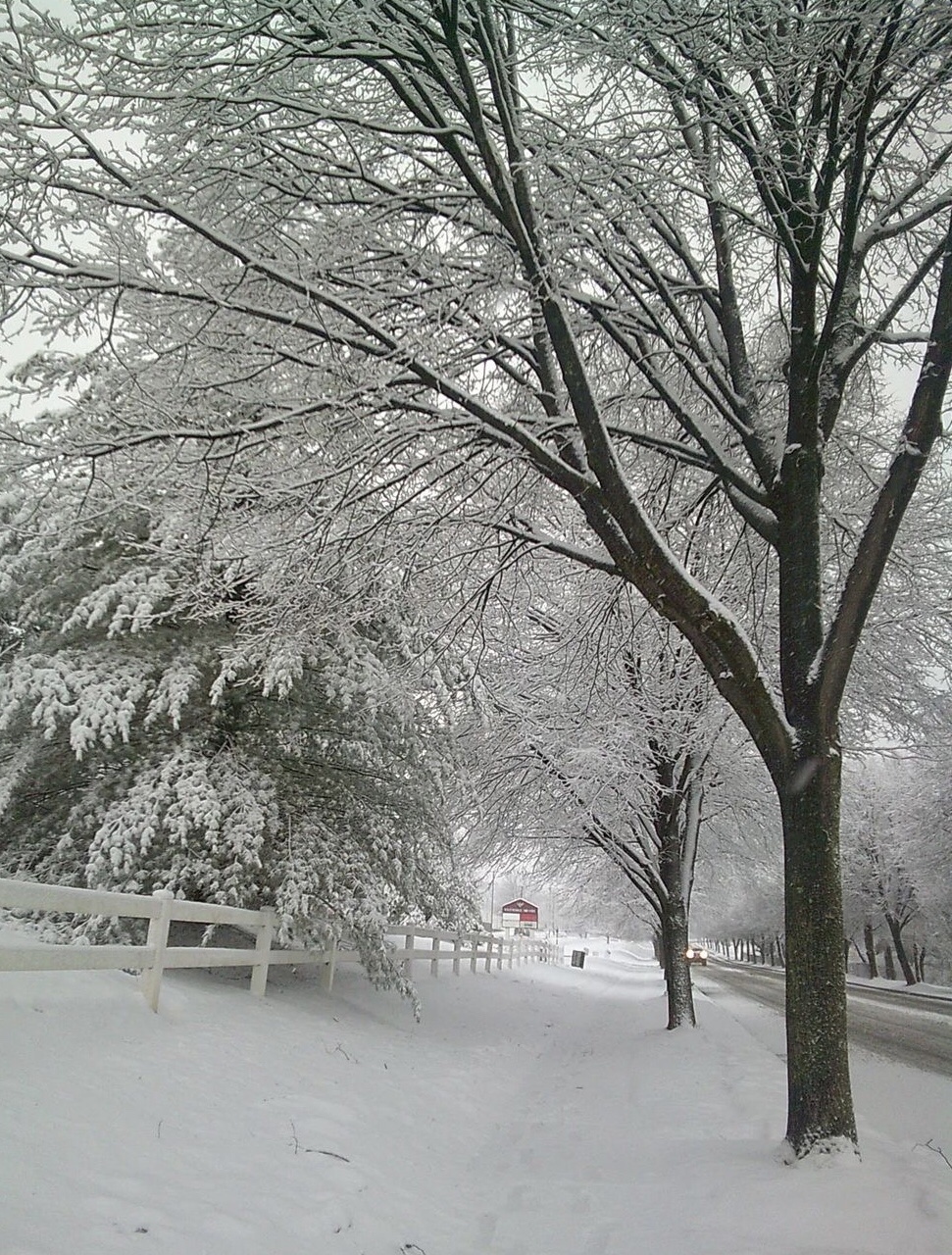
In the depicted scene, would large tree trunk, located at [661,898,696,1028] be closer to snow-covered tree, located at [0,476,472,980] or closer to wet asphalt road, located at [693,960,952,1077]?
wet asphalt road, located at [693,960,952,1077]

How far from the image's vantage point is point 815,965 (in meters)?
4.29

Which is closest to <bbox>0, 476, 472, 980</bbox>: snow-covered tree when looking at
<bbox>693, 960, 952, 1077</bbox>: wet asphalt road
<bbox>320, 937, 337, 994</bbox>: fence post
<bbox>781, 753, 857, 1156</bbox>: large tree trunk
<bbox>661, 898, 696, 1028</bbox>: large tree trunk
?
<bbox>320, 937, 337, 994</bbox>: fence post

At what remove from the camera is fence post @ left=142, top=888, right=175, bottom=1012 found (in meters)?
5.52

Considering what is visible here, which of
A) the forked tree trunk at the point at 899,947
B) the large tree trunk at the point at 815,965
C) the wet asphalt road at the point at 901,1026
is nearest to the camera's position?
the large tree trunk at the point at 815,965

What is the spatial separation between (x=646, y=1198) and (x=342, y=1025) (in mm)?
4498

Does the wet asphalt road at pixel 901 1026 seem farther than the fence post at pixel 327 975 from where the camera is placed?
Yes

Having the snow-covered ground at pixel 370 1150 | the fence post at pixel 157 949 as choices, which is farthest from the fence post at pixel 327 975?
the fence post at pixel 157 949

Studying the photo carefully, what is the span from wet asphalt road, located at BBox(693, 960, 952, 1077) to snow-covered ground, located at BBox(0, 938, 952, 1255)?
172 inches

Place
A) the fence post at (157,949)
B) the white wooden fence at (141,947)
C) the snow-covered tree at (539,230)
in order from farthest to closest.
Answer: the fence post at (157,949), the white wooden fence at (141,947), the snow-covered tree at (539,230)

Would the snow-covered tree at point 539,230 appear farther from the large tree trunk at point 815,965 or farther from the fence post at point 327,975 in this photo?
the fence post at point 327,975

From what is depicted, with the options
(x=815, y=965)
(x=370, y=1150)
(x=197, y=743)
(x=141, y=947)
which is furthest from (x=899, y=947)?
(x=141, y=947)

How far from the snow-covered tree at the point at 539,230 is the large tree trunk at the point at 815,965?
0.02 meters

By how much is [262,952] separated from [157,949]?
7.15 ft

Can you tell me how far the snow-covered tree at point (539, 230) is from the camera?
13.2 ft
